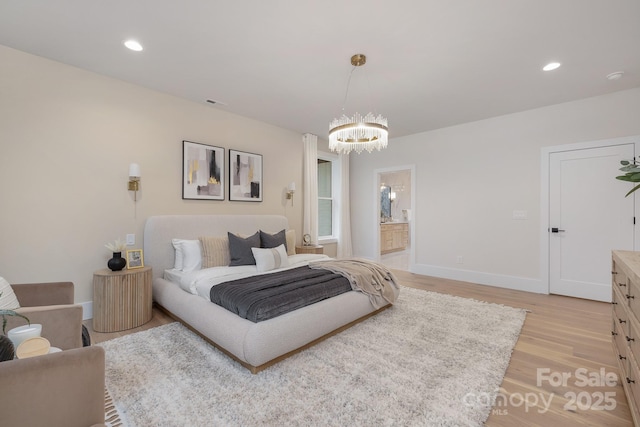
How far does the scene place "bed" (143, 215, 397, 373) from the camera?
6.57 feet

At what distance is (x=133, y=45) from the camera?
100 inches

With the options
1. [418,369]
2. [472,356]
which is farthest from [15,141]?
[472,356]

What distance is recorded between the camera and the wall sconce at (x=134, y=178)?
3166 millimetres

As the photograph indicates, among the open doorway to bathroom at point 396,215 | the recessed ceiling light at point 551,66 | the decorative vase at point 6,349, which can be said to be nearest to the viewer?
the decorative vase at point 6,349

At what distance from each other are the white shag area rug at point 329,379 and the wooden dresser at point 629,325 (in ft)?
2.16

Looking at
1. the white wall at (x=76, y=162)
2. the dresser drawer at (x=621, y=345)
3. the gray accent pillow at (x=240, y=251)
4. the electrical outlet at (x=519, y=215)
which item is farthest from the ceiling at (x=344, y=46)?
the dresser drawer at (x=621, y=345)

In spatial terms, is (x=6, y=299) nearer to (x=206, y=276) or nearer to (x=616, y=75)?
(x=206, y=276)

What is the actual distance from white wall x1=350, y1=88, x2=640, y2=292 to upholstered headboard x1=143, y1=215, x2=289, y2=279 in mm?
3381

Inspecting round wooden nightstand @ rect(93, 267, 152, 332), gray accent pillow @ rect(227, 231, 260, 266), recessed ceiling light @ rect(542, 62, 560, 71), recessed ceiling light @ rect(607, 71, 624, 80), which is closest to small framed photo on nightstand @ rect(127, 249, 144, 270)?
round wooden nightstand @ rect(93, 267, 152, 332)

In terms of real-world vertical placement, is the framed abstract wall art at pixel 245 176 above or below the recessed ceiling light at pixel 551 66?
below

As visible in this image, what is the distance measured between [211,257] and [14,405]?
2454mm

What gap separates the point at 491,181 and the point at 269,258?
152 inches

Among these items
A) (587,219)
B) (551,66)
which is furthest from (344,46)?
(587,219)

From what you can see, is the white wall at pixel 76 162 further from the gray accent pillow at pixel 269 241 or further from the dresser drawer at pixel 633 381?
the dresser drawer at pixel 633 381
